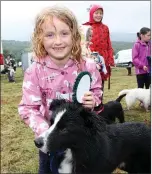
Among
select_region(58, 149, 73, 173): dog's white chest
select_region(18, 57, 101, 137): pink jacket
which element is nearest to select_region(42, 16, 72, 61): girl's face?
select_region(18, 57, 101, 137): pink jacket

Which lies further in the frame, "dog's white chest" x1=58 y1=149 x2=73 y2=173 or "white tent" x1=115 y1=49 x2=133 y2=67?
"white tent" x1=115 y1=49 x2=133 y2=67

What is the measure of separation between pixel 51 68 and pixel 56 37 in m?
0.25

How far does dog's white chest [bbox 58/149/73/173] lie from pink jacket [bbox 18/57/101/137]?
29 cm

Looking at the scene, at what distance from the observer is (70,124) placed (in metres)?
2.16

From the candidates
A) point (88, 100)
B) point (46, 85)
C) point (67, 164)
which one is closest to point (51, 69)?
point (46, 85)

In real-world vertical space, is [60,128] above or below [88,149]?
above

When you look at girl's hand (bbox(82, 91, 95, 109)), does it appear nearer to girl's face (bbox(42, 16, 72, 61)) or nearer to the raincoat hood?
girl's face (bbox(42, 16, 72, 61))

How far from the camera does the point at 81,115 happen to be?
85.2 inches

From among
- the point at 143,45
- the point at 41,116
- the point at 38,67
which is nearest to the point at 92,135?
the point at 41,116

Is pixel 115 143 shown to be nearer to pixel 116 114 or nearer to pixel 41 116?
pixel 41 116

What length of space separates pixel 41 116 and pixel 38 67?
1.15 ft

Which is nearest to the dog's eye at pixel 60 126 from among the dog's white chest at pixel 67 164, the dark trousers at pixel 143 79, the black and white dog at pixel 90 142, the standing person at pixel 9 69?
the black and white dog at pixel 90 142

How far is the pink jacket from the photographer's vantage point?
7.44 feet

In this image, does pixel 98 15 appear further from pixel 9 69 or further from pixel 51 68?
pixel 9 69
